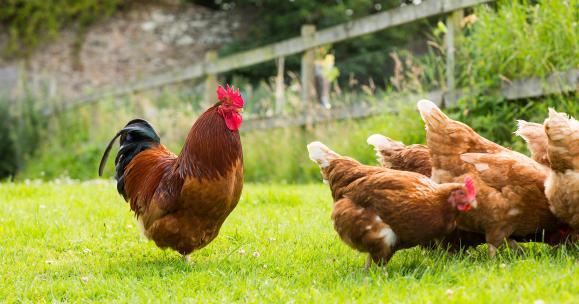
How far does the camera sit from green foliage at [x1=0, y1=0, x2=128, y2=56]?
23406 mm

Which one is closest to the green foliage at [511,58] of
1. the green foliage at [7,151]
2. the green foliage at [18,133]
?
the green foliage at [18,133]

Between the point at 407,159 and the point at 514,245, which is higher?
the point at 407,159

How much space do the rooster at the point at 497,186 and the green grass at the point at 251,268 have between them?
175 mm

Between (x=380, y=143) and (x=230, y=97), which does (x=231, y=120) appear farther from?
(x=380, y=143)

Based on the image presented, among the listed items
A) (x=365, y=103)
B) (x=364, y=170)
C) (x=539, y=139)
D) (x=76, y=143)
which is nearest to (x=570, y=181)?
(x=539, y=139)

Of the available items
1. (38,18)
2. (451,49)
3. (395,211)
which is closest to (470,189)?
(395,211)

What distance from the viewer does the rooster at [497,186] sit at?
4.16 meters

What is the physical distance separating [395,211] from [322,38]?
20.6 feet

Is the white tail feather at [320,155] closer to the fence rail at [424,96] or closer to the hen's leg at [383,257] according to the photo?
the hen's leg at [383,257]

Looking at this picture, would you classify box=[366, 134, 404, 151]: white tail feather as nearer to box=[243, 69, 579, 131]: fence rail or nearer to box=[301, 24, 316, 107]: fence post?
box=[243, 69, 579, 131]: fence rail

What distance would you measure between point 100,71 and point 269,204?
18734 millimetres

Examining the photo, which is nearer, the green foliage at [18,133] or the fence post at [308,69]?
the fence post at [308,69]

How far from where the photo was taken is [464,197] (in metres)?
3.83

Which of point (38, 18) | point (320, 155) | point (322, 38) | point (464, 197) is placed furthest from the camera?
point (38, 18)
